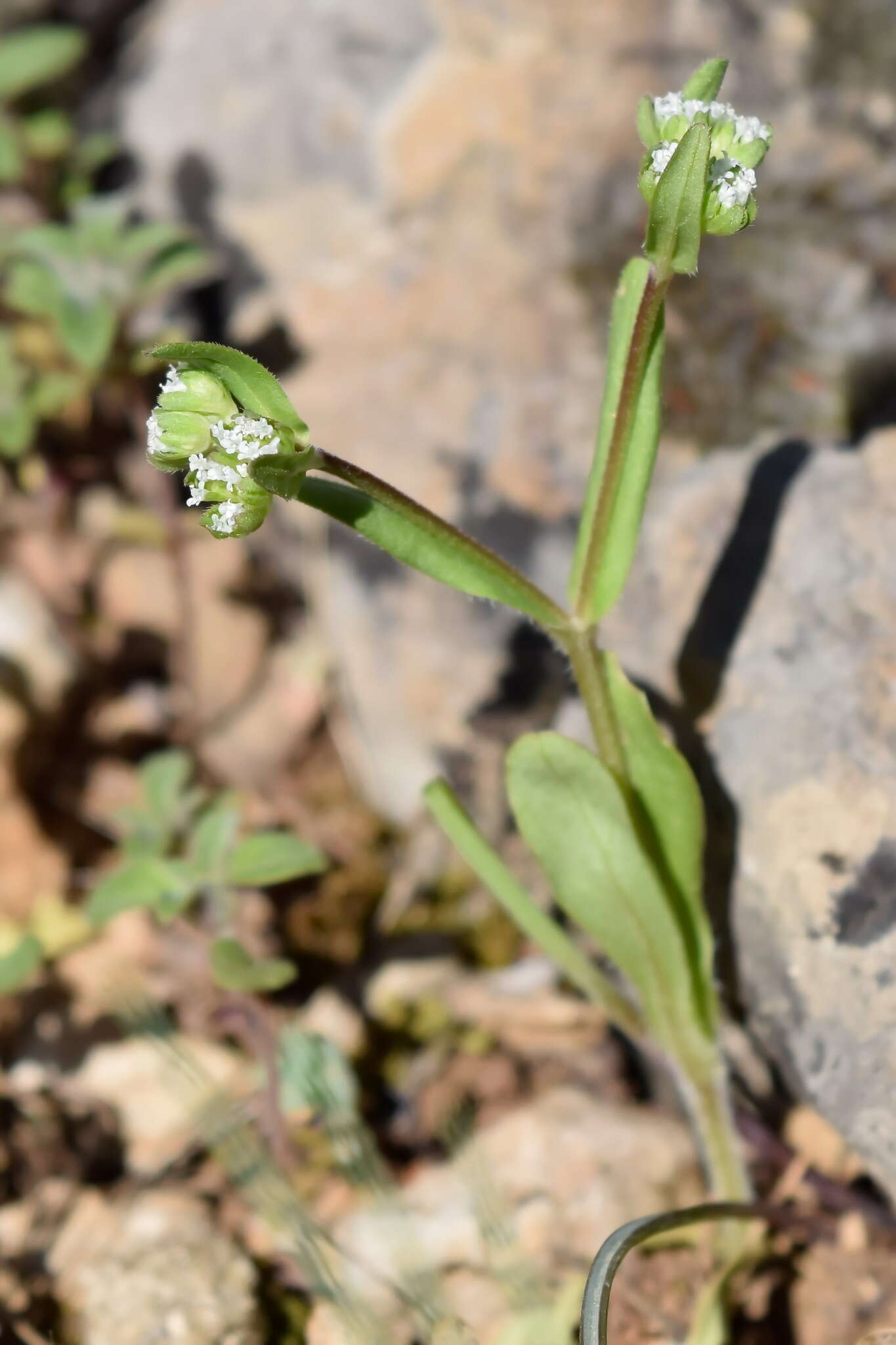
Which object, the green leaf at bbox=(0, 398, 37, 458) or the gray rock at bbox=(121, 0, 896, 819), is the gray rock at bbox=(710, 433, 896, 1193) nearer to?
the gray rock at bbox=(121, 0, 896, 819)

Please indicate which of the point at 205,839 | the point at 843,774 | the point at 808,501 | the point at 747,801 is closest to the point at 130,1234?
the point at 205,839

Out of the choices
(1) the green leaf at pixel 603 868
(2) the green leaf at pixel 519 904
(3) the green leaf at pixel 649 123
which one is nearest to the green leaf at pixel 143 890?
(2) the green leaf at pixel 519 904

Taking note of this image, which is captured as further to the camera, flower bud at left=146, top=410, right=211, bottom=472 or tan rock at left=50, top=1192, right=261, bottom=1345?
tan rock at left=50, top=1192, right=261, bottom=1345

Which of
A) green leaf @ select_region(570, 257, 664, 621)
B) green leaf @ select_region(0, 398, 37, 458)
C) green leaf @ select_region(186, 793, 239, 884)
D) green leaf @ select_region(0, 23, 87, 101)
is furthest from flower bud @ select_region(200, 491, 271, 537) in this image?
green leaf @ select_region(0, 23, 87, 101)

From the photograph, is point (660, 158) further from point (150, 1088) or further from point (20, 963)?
point (150, 1088)

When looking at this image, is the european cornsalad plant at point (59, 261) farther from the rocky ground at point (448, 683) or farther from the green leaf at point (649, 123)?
the green leaf at point (649, 123)

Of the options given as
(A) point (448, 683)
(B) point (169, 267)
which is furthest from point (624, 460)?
(B) point (169, 267)
